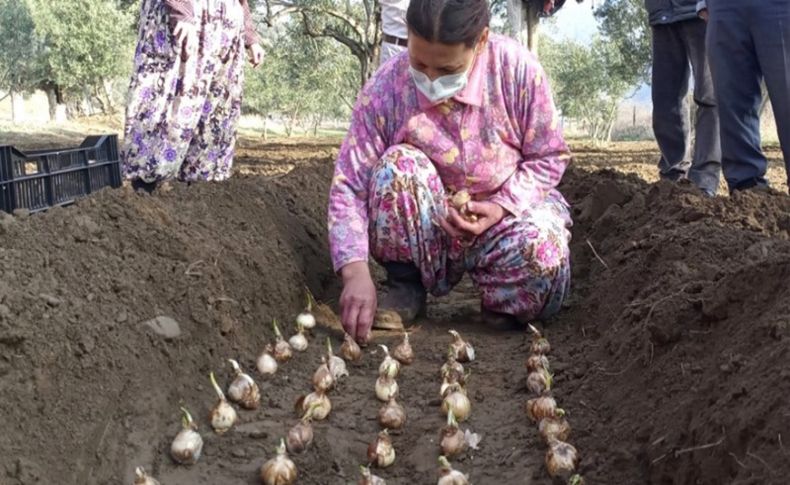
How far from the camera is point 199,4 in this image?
13.9 ft

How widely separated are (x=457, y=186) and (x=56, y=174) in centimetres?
192

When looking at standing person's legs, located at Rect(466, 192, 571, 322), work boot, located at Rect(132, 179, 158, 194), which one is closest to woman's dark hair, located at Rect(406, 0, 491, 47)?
standing person's legs, located at Rect(466, 192, 571, 322)

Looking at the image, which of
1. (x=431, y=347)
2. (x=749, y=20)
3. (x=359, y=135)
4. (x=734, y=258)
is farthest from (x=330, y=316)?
(x=749, y=20)

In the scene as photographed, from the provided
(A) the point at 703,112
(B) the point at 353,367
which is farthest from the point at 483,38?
(A) the point at 703,112

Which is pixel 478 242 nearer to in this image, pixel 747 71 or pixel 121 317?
pixel 121 317

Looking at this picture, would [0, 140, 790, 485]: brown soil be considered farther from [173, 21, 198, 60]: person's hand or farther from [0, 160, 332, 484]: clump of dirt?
[173, 21, 198, 60]: person's hand

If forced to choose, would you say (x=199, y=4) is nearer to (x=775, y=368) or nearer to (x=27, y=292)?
(x=27, y=292)

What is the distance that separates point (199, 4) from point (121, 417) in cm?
267

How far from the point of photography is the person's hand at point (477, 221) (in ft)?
9.83

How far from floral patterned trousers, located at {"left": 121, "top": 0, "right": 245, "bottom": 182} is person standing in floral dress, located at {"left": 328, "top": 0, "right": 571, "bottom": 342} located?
1.43m

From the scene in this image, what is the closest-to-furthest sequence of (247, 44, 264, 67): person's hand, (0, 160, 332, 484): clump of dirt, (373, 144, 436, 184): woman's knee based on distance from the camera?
(0, 160, 332, 484): clump of dirt
(373, 144, 436, 184): woman's knee
(247, 44, 264, 67): person's hand

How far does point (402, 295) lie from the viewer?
337cm

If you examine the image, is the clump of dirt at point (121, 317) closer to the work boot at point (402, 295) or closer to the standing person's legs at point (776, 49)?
the work boot at point (402, 295)

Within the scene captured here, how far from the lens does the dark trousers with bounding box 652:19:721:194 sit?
4840 mm
